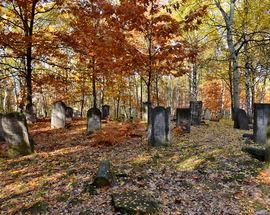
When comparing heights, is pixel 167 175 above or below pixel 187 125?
below

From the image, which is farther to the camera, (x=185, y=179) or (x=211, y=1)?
(x=211, y=1)

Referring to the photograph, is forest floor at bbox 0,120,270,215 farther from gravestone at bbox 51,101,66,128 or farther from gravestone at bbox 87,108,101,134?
gravestone at bbox 51,101,66,128

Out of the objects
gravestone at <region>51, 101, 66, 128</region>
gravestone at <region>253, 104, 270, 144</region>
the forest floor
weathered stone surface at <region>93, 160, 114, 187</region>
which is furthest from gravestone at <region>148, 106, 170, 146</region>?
gravestone at <region>51, 101, 66, 128</region>

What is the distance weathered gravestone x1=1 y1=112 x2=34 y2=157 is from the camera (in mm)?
9312

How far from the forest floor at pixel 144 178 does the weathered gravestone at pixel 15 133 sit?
0.38 meters

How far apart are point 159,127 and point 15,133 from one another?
17.2 feet

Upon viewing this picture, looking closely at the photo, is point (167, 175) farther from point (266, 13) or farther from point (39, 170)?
point (266, 13)

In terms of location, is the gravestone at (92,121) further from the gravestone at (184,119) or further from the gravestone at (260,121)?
the gravestone at (260,121)

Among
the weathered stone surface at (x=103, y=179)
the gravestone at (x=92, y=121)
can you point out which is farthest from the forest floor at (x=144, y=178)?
the gravestone at (x=92, y=121)

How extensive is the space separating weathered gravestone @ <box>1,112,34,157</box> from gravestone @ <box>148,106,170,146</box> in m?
4.64

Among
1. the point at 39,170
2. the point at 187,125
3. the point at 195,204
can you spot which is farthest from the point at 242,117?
the point at 39,170

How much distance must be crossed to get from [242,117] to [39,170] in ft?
35.7

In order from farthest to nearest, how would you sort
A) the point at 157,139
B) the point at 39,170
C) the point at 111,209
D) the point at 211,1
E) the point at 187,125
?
the point at 211,1, the point at 187,125, the point at 157,139, the point at 39,170, the point at 111,209

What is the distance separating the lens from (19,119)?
30.8 feet
